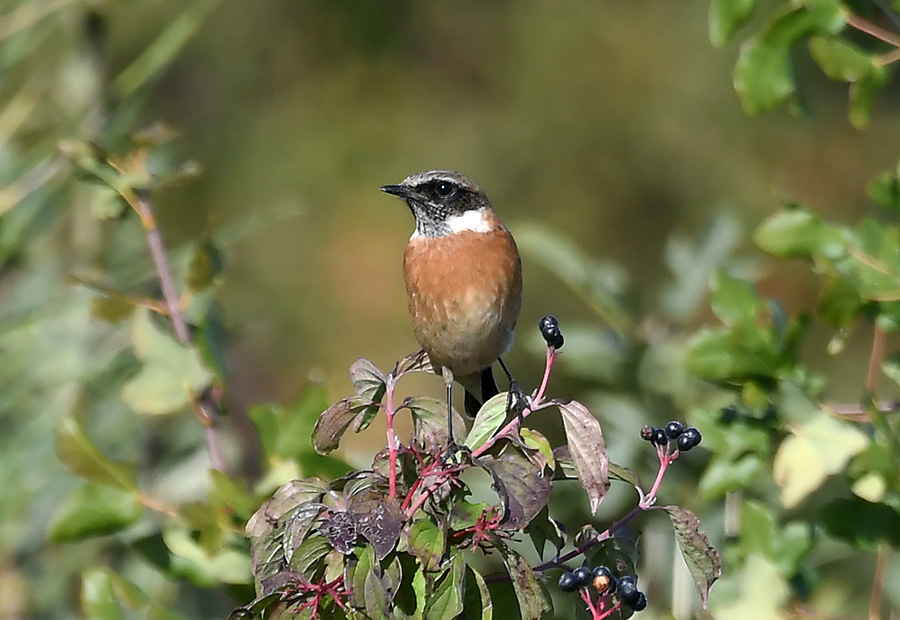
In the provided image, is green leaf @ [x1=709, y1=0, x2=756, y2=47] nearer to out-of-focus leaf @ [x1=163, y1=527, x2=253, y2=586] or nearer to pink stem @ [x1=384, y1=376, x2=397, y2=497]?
pink stem @ [x1=384, y1=376, x2=397, y2=497]

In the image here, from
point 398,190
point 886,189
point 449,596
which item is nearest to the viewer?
point 449,596

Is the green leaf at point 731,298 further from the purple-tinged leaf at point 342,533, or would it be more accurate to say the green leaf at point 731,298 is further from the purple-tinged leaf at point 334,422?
the purple-tinged leaf at point 342,533

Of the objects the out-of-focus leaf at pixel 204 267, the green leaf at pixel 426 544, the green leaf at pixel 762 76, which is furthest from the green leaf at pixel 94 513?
the green leaf at pixel 762 76

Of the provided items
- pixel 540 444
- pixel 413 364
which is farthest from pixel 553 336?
pixel 413 364

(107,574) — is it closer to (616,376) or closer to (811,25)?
(616,376)

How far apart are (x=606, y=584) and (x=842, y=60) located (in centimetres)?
123

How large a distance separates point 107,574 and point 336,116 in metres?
5.24

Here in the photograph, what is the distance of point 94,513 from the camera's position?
2.18 metres

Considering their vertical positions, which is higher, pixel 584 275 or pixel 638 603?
pixel 638 603

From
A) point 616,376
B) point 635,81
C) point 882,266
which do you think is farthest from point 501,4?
point 882,266

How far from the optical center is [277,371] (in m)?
6.36

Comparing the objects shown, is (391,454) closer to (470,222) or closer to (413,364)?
(413,364)

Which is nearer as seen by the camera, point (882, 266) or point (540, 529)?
point (540, 529)

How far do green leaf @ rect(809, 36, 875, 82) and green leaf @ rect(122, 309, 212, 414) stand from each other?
52.3 inches
